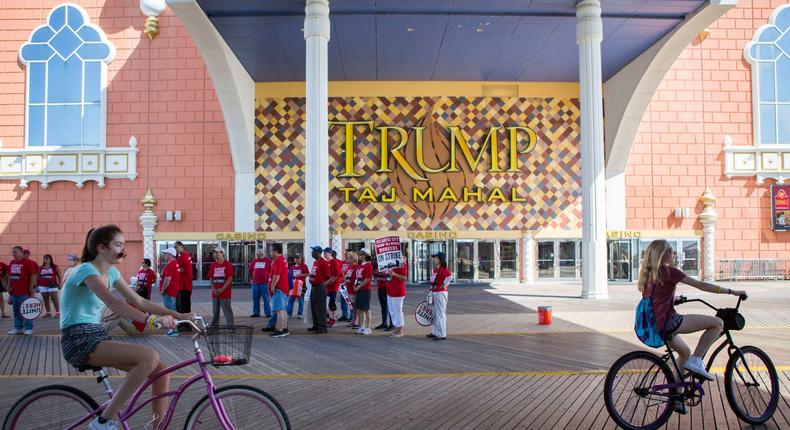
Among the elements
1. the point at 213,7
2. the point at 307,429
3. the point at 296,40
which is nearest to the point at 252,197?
the point at 296,40

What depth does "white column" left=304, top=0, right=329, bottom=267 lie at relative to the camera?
1493 centimetres

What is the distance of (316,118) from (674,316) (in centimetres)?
1124

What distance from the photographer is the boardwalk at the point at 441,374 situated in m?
5.64

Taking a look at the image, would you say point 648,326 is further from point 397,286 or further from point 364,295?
point 364,295

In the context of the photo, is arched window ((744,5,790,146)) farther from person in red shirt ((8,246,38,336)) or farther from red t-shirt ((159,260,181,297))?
person in red shirt ((8,246,38,336))

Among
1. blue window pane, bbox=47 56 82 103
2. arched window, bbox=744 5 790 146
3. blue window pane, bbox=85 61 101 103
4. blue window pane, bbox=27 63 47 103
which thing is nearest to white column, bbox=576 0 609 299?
arched window, bbox=744 5 790 146

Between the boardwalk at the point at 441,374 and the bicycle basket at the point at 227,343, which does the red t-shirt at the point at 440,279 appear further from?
the bicycle basket at the point at 227,343

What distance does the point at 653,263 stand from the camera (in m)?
5.24

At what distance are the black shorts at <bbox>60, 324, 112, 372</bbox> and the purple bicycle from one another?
0.25m

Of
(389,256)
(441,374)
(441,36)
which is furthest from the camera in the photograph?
(441,36)

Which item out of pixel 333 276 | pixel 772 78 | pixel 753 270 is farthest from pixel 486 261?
pixel 333 276

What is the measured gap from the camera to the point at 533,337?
34.7ft

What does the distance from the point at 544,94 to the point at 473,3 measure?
8.80m

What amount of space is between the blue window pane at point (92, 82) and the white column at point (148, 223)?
4.10 meters
